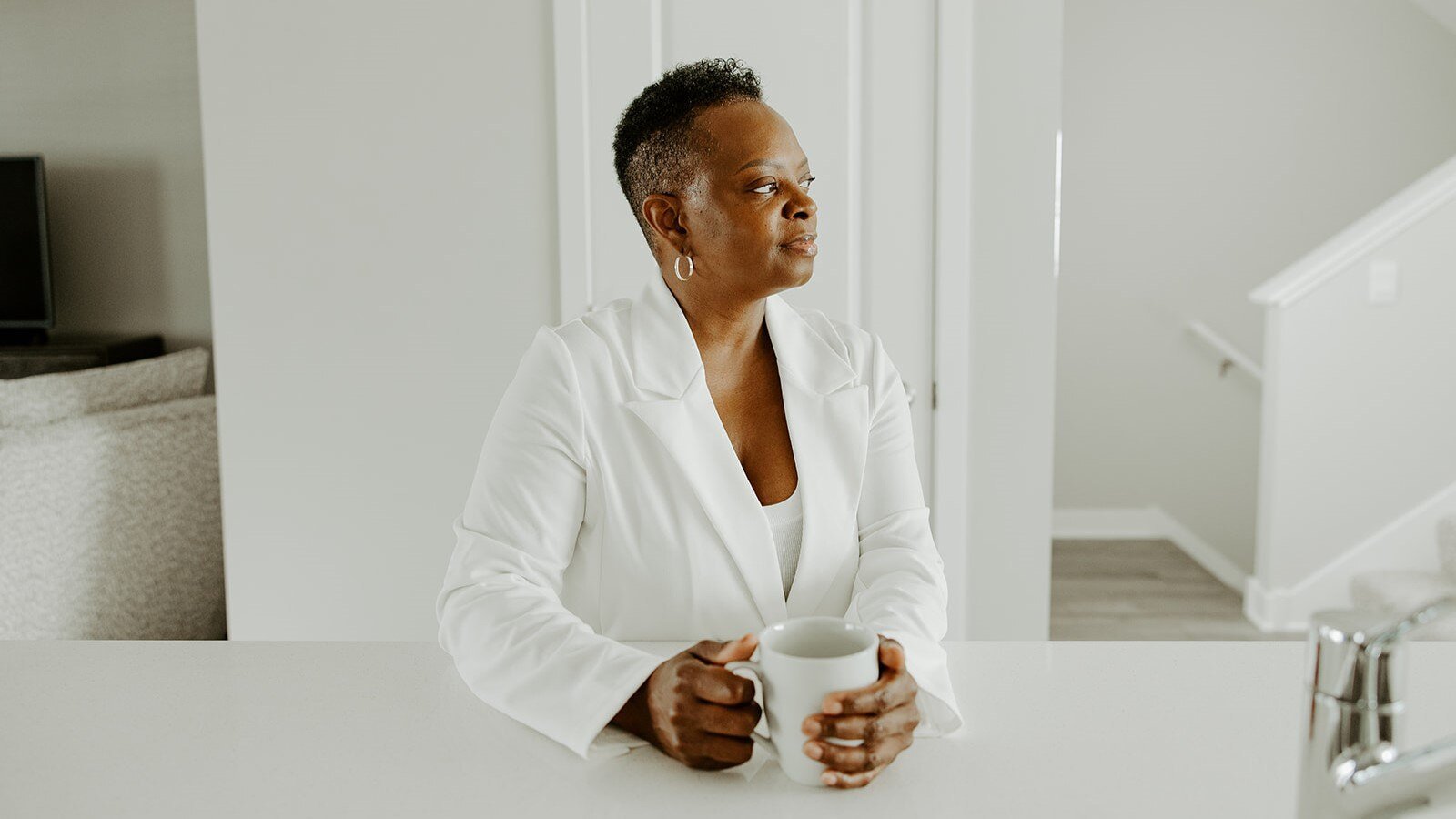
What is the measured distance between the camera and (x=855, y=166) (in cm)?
239

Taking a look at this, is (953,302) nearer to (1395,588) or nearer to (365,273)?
(365,273)

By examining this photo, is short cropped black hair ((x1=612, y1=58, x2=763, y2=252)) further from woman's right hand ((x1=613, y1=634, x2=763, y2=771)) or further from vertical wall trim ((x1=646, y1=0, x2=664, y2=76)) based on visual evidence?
vertical wall trim ((x1=646, y1=0, x2=664, y2=76))

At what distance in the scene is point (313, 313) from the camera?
8.21ft

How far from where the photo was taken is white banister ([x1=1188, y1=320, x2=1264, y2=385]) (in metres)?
4.76

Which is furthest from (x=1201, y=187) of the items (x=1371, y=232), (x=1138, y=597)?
(x=1138, y=597)

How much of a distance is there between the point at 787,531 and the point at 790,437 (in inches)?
4.3

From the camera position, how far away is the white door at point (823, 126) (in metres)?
2.35

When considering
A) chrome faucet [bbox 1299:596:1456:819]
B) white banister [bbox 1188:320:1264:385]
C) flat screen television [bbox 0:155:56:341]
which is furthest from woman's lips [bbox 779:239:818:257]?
white banister [bbox 1188:320:1264:385]

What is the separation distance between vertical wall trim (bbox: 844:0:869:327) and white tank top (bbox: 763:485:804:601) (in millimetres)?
1218

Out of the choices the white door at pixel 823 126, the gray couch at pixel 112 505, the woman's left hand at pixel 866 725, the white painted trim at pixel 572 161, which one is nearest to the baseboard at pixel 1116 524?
the white door at pixel 823 126

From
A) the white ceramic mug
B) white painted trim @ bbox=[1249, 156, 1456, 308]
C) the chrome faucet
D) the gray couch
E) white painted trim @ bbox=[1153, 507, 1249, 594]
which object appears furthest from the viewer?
white painted trim @ bbox=[1153, 507, 1249, 594]

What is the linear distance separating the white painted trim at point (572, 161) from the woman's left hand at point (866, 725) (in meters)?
1.75

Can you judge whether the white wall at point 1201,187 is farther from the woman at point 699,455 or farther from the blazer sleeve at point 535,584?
the blazer sleeve at point 535,584

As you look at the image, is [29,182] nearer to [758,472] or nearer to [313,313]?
[313,313]
